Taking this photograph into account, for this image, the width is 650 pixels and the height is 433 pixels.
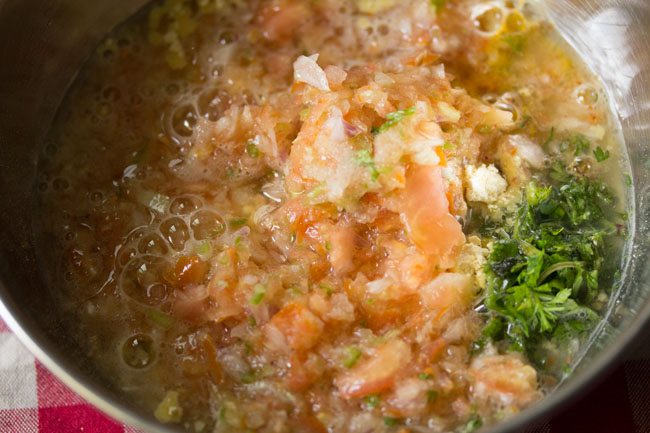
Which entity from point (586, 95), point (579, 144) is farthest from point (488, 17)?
point (579, 144)

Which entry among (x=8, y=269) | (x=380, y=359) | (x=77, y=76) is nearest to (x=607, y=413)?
(x=380, y=359)

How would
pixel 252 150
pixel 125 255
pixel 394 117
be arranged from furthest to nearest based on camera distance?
pixel 252 150 → pixel 125 255 → pixel 394 117

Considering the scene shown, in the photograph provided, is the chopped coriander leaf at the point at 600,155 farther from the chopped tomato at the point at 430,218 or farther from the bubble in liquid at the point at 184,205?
the bubble in liquid at the point at 184,205

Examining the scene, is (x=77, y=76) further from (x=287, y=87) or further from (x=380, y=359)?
(x=380, y=359)

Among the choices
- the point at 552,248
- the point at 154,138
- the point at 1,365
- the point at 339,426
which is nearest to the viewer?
the point at 339,426

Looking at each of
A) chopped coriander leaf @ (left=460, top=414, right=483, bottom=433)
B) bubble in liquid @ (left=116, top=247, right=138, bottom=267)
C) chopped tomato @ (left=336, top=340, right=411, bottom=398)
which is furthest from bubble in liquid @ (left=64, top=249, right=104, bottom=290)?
chopped coriander leaf @ (left=460, top=414, right=483, bottom=433)

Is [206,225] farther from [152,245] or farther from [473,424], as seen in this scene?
[473,424]
